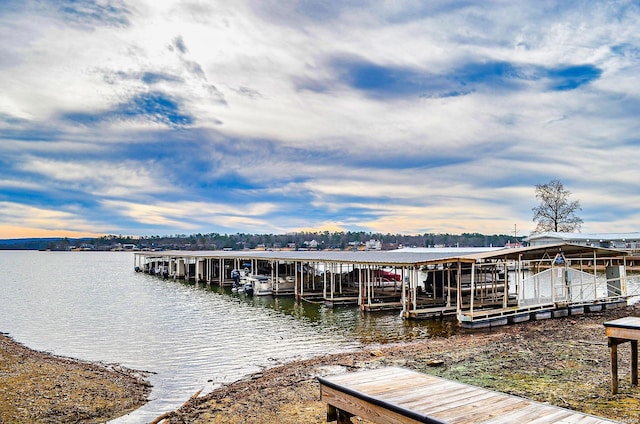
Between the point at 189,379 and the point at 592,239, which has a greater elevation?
the point at 592,239

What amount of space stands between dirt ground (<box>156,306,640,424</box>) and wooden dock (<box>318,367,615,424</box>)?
3.30 meters

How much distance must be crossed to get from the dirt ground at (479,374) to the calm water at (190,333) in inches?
63.7

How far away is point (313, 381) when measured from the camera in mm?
11680

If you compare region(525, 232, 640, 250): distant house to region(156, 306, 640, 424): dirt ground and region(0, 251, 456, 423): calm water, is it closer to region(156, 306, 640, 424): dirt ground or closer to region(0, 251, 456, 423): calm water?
region(0, 251, 456, 423): calm water

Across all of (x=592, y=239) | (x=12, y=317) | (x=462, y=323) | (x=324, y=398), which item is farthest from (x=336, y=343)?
(x=592, y=239)

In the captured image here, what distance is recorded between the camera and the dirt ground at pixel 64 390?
1008cm

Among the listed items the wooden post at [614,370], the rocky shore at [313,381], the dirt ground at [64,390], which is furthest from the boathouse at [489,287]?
the dirt ground at [64,390]

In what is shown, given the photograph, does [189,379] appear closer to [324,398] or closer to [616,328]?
[324,398]

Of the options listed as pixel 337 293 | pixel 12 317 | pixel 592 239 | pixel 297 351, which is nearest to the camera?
pixel 297 351

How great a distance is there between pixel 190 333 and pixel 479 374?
14.0 m

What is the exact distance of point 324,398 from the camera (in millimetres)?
5621

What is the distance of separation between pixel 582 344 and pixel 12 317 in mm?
29294

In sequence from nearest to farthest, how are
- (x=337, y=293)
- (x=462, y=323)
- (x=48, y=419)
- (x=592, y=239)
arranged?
(x=48, y=419) < (x=462, y=323) < (x=337, y=293) < (x=592, y=239)

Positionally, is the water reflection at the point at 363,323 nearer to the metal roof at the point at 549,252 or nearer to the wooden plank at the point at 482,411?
the metal roof at the point at 549,252
